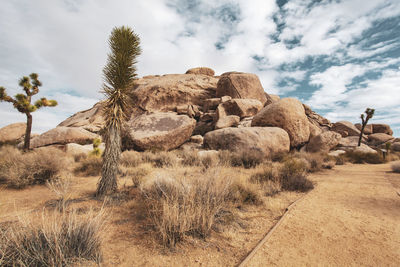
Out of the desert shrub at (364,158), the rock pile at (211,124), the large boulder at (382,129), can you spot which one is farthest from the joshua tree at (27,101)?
the large boulder at (382,129)

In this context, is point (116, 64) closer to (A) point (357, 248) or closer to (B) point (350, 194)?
(A) point (357, 248)

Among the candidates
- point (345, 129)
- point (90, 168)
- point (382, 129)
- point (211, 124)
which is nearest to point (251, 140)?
point (211, 124)

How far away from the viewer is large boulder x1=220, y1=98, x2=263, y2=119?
14336 mm

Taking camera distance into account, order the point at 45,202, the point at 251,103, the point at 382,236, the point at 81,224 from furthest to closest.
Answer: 1. the point at 251,103
2. the point at 45,202
3. the point at 382,236
4. the point at 81,224

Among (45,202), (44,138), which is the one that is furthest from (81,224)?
(44,138)

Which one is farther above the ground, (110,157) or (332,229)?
(110,157)

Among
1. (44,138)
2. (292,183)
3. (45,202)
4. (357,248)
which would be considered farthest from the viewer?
(44,138)

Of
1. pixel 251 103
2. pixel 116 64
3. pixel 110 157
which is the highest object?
pixel 251 103

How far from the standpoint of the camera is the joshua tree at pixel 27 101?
9750 mm

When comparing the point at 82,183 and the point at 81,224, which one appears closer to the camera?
the point at 81,224

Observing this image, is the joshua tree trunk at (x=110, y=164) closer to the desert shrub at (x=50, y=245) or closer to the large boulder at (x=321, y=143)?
the desert shrub at (x=50, y=245)

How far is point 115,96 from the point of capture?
4.45m

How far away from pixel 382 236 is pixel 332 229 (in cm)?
61

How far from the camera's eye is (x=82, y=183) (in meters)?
5.62
